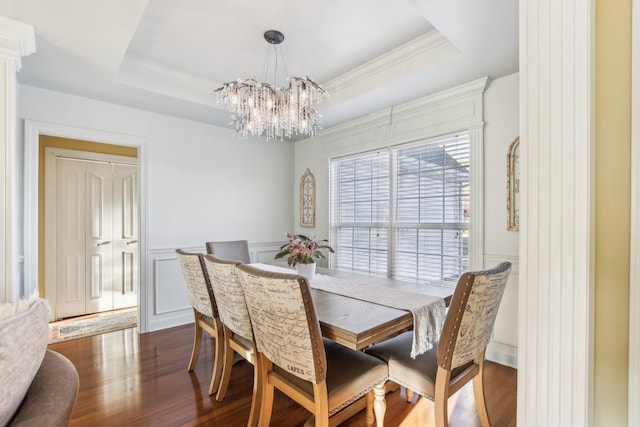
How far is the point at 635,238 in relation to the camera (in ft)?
2.05

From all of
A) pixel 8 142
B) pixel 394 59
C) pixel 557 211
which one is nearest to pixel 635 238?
pixel 557 211

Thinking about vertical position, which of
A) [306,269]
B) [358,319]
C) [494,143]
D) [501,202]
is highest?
[494,143]

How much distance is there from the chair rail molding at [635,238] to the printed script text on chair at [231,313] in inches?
58.2

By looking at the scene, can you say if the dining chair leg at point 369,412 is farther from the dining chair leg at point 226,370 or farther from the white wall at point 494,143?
the white wall at point 494,143

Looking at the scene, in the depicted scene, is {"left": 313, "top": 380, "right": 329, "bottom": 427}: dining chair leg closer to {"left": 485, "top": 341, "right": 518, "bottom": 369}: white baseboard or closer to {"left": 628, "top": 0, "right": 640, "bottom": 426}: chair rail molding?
{"left": 628, "top": 0, "right": 640, "bottom": 426}: chair rail molding

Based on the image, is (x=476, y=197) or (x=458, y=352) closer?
(x=458, y=352)

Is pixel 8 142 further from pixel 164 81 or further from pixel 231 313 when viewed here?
pixel 231 313

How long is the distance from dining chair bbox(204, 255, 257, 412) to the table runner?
2.06 feet

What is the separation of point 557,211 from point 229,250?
299 cm

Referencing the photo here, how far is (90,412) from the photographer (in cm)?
197

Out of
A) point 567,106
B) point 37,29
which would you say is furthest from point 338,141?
point 567,106

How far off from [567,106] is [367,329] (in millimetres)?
1138

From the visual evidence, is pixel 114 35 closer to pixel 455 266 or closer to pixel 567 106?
pixel 567 106

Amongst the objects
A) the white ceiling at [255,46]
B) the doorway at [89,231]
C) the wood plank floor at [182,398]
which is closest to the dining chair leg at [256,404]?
the wood plank floor at [182,398]
